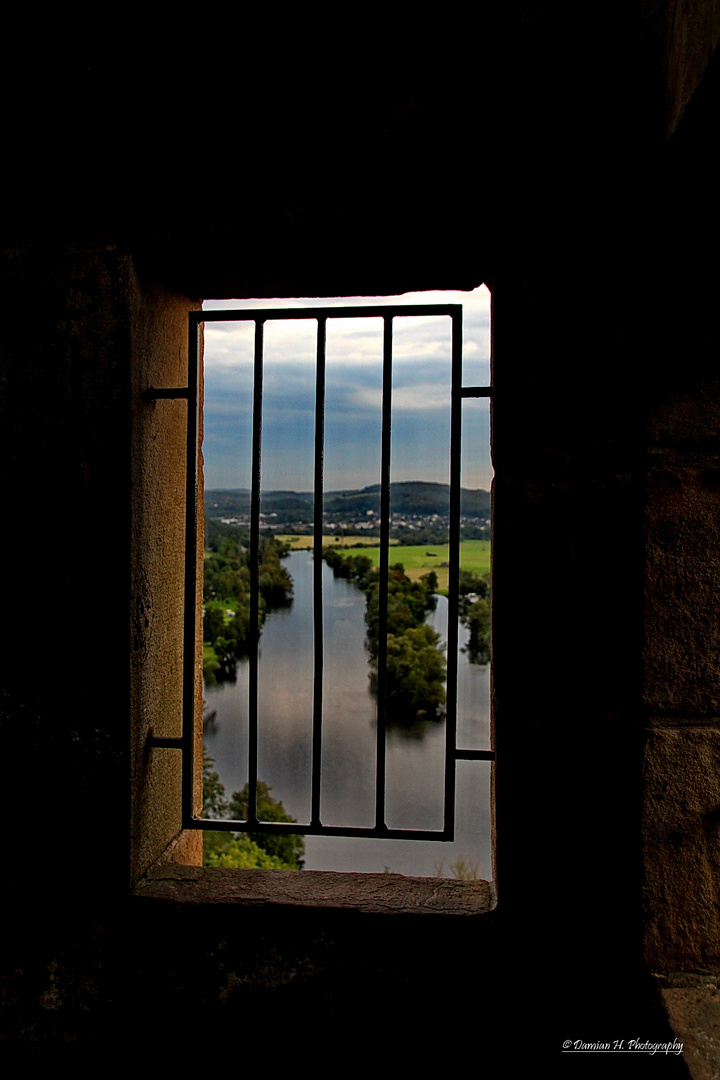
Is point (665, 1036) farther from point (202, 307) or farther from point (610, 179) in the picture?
point (202, 307)

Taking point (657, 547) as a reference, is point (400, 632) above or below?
below

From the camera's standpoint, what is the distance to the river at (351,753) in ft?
32.8

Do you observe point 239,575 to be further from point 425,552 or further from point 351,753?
point 351,753

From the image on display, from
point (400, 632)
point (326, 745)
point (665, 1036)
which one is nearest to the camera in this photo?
point (665, 1036)

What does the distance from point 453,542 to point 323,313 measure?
65cm

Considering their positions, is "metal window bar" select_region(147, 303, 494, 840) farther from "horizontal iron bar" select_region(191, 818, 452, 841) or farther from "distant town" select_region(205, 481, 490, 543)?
"distant town" select_region(205, 481, 490, 543)

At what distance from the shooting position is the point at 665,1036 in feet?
3.92

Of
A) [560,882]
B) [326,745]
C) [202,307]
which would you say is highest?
[202,307]

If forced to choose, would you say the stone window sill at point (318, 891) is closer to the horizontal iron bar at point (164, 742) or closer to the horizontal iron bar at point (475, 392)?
the horizontal iron bar at point (164, 742)

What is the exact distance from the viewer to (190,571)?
1673mm

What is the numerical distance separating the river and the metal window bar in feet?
22.3

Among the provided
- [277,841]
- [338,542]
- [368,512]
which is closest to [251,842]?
[277,841]

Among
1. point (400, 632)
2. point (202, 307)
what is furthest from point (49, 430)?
point (400, 632)

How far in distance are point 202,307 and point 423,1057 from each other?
1.87m
